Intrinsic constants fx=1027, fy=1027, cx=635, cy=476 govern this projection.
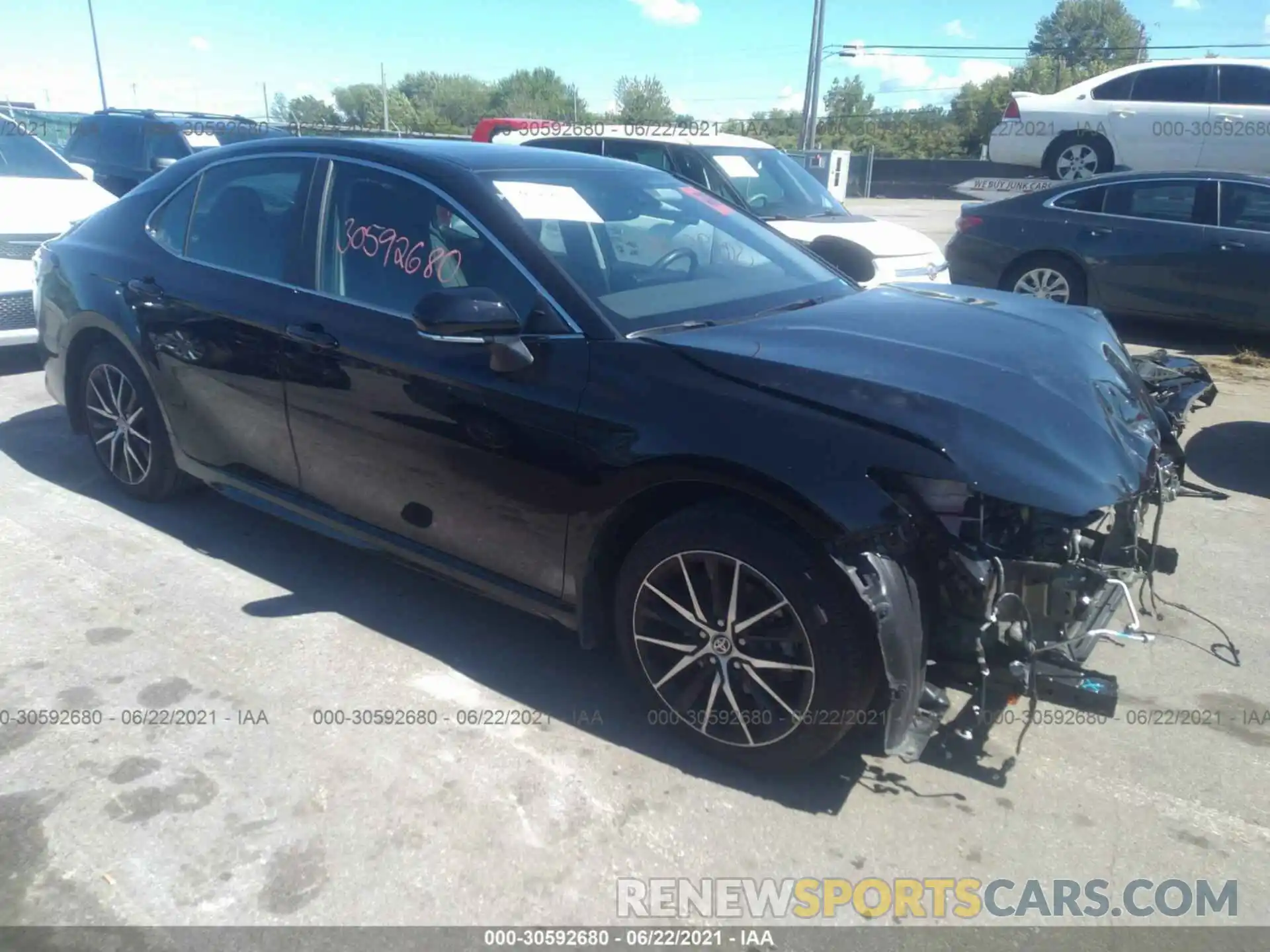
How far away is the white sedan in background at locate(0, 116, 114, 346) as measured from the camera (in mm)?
6973

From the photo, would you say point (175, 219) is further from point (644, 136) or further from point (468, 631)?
point (644, 136)

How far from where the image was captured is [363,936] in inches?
96.0

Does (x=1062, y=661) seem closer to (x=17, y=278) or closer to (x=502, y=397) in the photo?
(x=502, y=397)

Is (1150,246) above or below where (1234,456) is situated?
above

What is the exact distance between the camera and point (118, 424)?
15.8 feet

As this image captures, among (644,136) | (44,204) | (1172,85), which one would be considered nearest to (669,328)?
(44,204)

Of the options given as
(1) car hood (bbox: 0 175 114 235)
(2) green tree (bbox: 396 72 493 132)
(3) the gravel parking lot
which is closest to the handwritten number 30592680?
(3) the gravel parking lot

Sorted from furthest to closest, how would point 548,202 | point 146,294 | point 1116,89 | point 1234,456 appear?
1. point 1116,89
2. point 1234,456
3. point 146,294
4. point 548,202

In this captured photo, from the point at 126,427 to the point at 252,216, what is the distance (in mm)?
1313

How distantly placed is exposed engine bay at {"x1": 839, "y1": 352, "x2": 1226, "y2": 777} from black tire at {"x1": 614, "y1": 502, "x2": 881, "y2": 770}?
11cm

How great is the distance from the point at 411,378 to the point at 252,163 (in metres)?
1.52

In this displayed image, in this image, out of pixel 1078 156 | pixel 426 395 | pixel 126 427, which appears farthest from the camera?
pixel 1078 156

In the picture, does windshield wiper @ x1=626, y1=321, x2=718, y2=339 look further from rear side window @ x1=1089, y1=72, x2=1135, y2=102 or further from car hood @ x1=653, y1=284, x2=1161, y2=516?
rear side window @ x1=1089, y1=72, x2=1135, y2=102

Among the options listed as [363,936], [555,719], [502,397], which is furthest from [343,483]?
[363,936]
